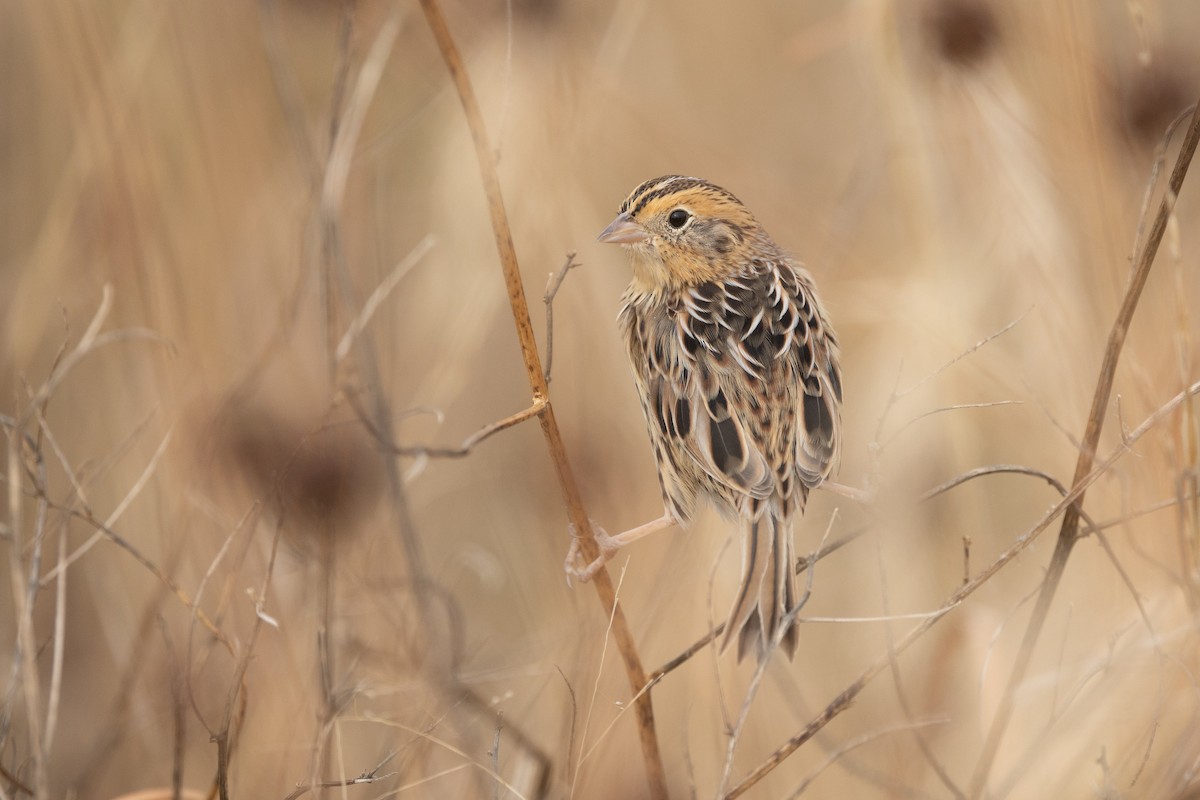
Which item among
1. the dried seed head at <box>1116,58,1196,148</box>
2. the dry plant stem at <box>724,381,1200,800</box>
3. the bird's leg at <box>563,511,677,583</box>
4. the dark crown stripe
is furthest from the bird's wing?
the dried seed head at <box>1116,58,1196,148</box>

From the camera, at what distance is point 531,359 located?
6.00 feet

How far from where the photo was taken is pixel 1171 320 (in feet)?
9.95

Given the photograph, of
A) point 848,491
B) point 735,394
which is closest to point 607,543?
point 735,394

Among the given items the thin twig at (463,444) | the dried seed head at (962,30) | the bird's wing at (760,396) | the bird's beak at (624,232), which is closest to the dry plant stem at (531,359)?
the thin twig at (463,444)

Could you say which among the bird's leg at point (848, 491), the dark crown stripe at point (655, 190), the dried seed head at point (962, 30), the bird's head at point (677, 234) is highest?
the dried seed head at point (962, 30)

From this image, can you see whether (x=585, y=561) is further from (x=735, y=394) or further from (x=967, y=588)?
(x=967, y=588)

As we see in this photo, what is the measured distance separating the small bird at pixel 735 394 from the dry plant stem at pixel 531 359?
0.31m

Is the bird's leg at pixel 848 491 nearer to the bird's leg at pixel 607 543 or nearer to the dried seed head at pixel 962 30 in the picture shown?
the bird's leg at pixel 607 543

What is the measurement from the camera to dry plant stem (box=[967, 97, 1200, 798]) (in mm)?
1860

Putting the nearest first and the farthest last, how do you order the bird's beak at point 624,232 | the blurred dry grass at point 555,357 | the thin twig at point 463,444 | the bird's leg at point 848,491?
the thin twig at point 463,444 < the bird's leg at point 848,491 < the bird's beak at point 624,232 < the blurred dry grass at point 555,357

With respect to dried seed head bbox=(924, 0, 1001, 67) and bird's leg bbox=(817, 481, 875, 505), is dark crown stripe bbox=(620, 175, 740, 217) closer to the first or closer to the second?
bird's leg bbox=(817, 481, 875, 505)

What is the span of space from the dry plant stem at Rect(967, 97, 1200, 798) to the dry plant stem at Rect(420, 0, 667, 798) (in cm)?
60

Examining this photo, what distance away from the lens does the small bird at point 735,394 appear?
2.50 m

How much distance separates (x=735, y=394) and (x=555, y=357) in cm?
168
